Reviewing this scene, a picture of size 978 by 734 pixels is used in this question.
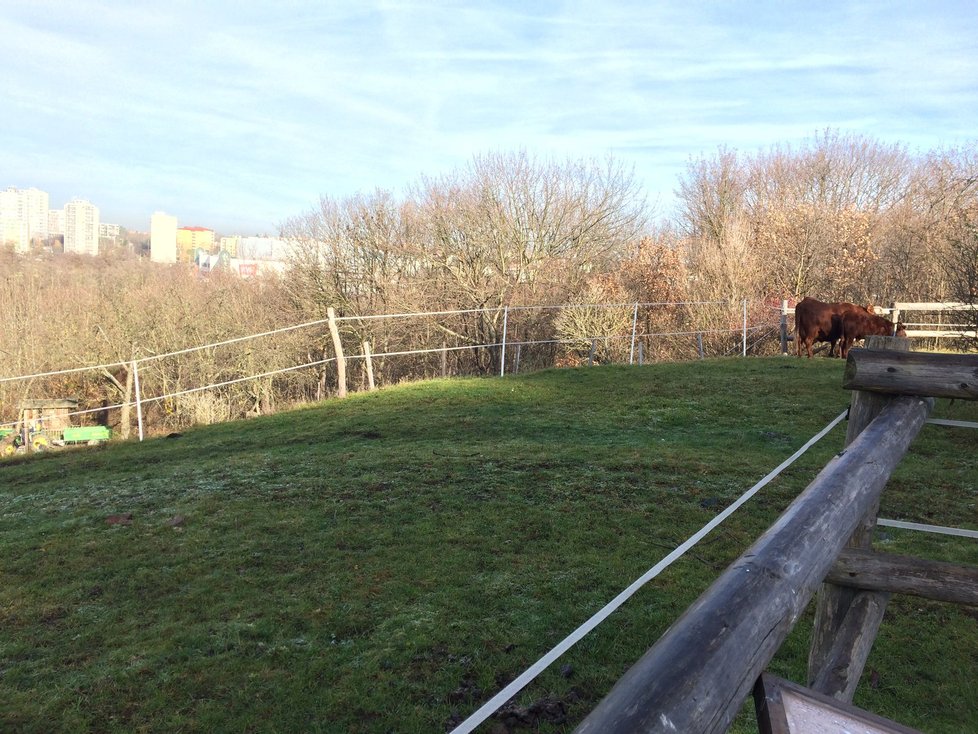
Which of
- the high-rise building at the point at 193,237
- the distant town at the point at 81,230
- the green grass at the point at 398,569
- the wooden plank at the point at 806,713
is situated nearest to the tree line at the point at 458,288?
the green grass at the point at 398,569

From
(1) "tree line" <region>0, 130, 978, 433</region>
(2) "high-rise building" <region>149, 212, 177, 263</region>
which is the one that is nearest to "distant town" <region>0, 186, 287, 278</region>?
(2) "high-rise building" <region>149, 212, 177, 263</region>

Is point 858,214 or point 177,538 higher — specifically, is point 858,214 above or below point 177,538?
above

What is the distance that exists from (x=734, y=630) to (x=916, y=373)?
66.2 inches

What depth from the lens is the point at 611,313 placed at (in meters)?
20.8

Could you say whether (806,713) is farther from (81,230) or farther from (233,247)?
(81,230)

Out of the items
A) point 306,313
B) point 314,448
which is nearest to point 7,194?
point 306,313

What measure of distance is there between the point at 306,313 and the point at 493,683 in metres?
22.6

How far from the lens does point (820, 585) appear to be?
1.72 meters

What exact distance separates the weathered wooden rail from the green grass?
74 cm

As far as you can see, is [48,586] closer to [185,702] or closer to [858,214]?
[185,702]

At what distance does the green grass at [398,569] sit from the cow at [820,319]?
5625 millimetres

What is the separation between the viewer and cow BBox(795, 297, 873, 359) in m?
13.8

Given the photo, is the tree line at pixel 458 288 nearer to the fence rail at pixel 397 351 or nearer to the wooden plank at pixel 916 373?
the fence rail at pixel 397 351

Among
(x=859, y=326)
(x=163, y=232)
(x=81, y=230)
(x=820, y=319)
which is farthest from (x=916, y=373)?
(x=81, y=230)
